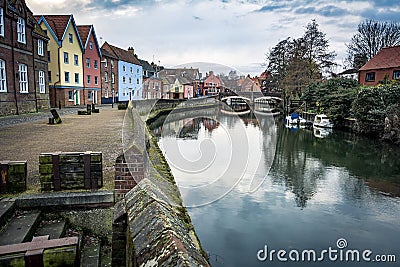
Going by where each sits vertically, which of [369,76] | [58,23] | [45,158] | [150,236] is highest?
[58,23]

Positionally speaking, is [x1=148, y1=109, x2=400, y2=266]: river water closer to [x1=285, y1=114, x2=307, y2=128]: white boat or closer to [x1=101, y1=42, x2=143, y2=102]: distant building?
[x1=285, y1=114, x2=307, y2=128]: white boat

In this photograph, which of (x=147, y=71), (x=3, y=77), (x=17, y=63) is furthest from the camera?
(x=147, y=71)

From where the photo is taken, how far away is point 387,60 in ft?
128

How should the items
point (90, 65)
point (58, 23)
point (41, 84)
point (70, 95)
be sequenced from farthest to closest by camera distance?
point (90, 65) < point (70, 95) < point (58, 23) < point (41, 84)

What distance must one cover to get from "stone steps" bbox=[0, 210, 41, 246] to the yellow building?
30.7 metres

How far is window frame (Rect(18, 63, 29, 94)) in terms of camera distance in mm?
20847

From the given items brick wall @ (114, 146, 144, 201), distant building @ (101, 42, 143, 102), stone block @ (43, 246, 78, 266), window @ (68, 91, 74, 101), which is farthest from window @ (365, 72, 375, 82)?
stone block @ (43, 246, 78, 266)

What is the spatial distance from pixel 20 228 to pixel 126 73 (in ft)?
164

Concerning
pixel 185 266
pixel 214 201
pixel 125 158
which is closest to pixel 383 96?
pixel 214 201

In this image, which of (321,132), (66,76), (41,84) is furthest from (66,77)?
(321,132)

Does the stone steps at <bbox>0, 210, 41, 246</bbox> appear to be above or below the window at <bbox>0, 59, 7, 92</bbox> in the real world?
below

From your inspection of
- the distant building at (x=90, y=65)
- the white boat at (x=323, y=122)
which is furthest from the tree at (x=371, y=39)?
the distant building at (x=90, y=65)

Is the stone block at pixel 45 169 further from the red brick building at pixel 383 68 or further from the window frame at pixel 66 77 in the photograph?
the red brick building at pixel 383 68

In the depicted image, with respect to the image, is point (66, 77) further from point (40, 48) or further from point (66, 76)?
point (40, 48)
